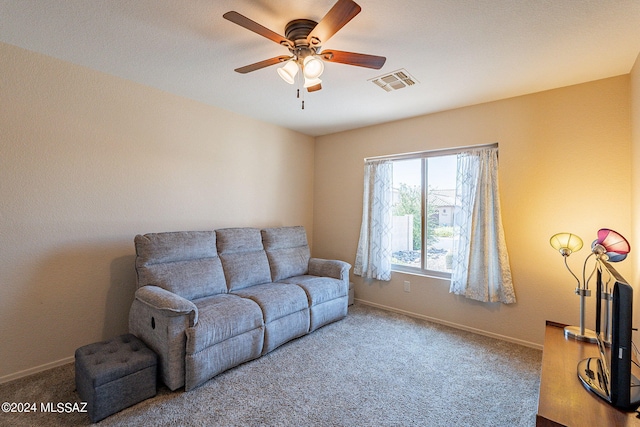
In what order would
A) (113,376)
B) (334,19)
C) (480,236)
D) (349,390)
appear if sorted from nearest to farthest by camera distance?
(334,19), (113,376), (349,390), (480,236)

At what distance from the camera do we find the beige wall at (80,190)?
2.26 meters

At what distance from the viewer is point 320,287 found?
3250 mm

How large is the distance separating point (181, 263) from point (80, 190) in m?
1.08

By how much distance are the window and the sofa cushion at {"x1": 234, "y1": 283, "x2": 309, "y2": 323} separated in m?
1.60

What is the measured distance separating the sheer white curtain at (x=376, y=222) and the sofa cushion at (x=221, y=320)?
6.32 ft

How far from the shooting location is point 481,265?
3154 millimetres

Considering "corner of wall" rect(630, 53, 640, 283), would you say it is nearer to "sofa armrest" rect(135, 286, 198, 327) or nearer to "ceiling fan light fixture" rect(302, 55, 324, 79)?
"ceiling fan light fixture" rect(302, 55, 324, 79)

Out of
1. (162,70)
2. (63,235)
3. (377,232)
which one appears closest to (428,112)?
(377,232)

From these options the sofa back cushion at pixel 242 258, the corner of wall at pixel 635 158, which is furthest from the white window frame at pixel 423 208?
the sofa back cushion at pixel 242 258

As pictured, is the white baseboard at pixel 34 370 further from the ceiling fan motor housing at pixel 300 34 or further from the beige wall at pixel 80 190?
the ceiling fan motor housing at pixel 300 34

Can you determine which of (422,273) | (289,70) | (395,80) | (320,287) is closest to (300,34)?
(289,70)

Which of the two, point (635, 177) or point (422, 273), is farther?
point (422, 273)

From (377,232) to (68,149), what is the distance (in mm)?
3440

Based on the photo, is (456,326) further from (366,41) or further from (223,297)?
(366,41)
